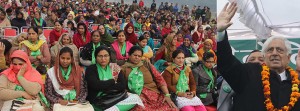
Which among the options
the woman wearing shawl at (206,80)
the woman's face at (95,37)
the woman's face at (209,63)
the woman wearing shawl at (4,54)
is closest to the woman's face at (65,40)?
the woman's face at (95,37)

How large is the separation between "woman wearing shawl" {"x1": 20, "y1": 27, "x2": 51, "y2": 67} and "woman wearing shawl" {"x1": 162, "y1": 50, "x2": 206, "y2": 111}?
175 cm

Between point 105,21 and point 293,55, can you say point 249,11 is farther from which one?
point 105,21

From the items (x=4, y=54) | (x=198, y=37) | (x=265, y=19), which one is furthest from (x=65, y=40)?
(x=198, y=37)

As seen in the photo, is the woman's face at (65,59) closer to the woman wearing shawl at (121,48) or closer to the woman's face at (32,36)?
the woman's face at (32,36)

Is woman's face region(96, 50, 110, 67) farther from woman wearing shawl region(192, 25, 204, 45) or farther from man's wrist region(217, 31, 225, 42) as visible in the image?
woman wearing shawl region(192, 25, 204, 45)

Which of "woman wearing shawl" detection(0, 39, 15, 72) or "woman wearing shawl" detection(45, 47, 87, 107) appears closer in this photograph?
"woman wearing shawl" detection(45, 47, 87, 107)

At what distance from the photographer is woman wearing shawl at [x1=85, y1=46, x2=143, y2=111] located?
15.5ft

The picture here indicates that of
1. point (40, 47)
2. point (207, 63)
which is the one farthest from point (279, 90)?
point (40, 47)

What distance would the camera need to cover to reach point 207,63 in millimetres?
5633

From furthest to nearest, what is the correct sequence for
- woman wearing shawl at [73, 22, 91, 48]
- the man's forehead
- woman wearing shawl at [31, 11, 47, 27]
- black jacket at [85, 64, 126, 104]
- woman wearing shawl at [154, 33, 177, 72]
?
woman wearing shawl at [31, 11, 47, 27] → woman wearing shawl at [154, 33, 177, 72] → woman wearing shawl at [73, 22, 91, 48] → black jacket at [85, 64, 126, 104] → the man's forehead

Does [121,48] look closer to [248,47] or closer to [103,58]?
[103,58]

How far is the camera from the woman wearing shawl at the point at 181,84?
521 centimetres

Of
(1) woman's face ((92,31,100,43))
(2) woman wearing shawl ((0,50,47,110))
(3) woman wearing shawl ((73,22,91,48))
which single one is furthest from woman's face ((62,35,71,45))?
(2) woman wearing shawl ((0,50,47,110))

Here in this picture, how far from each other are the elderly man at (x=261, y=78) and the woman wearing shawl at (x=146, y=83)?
7.46ft
